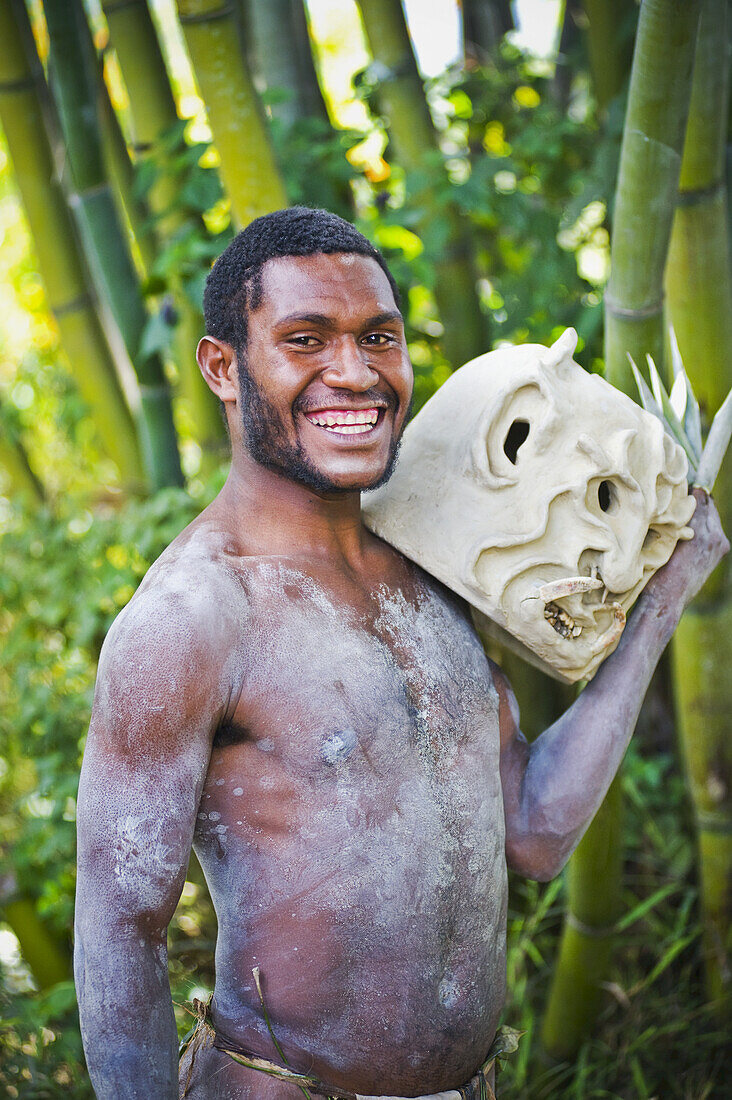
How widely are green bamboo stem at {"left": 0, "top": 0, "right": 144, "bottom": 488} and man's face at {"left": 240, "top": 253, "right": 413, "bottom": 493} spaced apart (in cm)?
184

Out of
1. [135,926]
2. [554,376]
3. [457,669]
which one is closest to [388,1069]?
[135,926]

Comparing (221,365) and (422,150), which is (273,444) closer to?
(221,365)

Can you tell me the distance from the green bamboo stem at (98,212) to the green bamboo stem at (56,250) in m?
0.11

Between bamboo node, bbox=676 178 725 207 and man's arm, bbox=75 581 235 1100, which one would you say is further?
bamboo node, bbox=676 178 725 207

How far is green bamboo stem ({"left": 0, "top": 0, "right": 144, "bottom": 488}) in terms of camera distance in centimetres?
297

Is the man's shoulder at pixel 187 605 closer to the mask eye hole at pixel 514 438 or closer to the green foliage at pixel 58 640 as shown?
the mask eye hole at pixel 514 438

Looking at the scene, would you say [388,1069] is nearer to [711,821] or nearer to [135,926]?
[135,926]

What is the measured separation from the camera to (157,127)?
9.77 ft

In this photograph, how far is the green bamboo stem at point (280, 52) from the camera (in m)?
3.40

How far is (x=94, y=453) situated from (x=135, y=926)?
3.45 metres

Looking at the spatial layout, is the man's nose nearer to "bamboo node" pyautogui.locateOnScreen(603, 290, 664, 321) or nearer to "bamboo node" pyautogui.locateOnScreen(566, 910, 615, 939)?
"bamboo node" pyautogui.locateOnScreen(603, 290, 664, 321)

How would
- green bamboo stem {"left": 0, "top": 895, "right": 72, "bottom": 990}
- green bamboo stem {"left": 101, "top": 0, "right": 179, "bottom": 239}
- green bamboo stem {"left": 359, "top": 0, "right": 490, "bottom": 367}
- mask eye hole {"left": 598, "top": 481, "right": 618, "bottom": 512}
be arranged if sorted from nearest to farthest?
mask eye hole {"left": 598, "top": 481, "right": 618, "bottom": 512}, green bamboo stem {"left": 101, "top": 0, "right": 179, "bottom": 239}, green bamboo stem {"left": 359, "top": 0, "right": 490, "bottom": 367}, green bamboo stem {"left": 0, "top": 895, "right": 72, "bottom": 990}

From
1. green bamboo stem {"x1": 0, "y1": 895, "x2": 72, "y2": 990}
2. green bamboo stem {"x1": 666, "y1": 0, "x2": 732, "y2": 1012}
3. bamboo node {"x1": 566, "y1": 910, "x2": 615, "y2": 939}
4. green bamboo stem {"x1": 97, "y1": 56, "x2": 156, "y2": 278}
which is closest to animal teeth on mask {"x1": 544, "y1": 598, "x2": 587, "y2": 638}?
green bamboo stem {"x1": 666, "y1": 0, "x2": 732, "y2": 1012}

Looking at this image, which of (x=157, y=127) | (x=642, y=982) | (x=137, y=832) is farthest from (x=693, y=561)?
(x=157, y=127)
